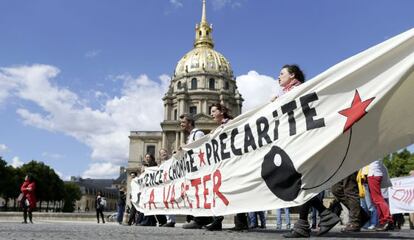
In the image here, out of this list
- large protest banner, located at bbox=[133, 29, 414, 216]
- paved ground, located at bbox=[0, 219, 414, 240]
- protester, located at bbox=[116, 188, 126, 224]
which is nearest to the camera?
paved ground, located at bbox=[0, 219, 414, 240]

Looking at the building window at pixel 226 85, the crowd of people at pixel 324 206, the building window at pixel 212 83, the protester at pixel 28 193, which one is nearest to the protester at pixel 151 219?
the crowd of people at pixel 324 206

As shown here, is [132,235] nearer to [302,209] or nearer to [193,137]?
[302,209]

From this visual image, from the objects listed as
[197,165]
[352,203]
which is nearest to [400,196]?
[352,203]

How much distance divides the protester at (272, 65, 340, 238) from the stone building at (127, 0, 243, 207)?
6954 cm

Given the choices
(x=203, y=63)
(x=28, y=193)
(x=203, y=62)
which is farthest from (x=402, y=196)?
(x=203, y=62)

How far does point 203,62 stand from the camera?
85.4 meters

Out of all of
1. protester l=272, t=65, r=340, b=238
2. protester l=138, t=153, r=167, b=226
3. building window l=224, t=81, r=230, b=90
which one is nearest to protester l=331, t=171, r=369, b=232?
protester l=272, t=65, r=340, b=238

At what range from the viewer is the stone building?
261ft

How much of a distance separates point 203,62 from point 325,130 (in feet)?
267

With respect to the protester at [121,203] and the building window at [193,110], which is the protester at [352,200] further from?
the building window at [193,110]

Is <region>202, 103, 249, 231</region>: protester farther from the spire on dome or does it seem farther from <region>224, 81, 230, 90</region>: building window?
the spire on dome

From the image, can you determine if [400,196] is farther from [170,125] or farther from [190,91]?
[190,91]

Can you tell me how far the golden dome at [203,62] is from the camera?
84.5m

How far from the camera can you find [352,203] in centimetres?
684
